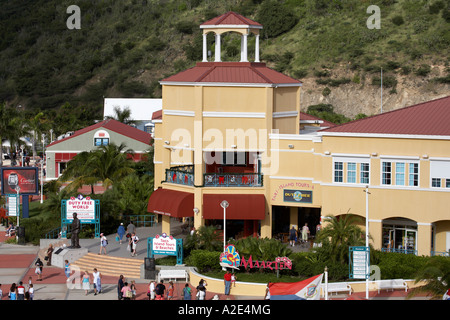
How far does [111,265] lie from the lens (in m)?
45.9

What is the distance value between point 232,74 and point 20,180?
19.3m

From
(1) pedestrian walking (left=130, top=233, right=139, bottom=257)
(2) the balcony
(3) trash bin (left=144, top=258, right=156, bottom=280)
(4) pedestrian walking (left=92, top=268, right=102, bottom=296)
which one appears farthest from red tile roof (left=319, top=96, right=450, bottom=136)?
(4) pedestrian walking (left=92, top=268, right=102, bottom=296)

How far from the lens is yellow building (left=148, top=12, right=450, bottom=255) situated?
43.6 m

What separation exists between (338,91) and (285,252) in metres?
72.6

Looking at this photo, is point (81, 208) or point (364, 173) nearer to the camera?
point (364, 173)

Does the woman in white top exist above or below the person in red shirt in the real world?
above

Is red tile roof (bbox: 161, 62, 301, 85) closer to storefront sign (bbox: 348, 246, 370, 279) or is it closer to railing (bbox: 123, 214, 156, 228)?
railing (bbox: 123, 214, 156, 228)

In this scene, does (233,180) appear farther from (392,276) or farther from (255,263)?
(392,276)

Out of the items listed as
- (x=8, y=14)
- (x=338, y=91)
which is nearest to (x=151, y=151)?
(x=338, y=91)

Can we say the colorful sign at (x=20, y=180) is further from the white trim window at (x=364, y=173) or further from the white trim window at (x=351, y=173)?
the white trim window at (x=364, y=173)

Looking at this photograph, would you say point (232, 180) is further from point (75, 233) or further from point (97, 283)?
point (97, 283)

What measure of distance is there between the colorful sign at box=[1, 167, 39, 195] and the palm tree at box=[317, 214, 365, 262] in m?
25.4

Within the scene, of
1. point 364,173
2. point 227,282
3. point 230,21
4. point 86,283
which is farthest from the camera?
point 230,21

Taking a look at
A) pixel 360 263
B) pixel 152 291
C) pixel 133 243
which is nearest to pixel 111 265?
pixel 133 243
